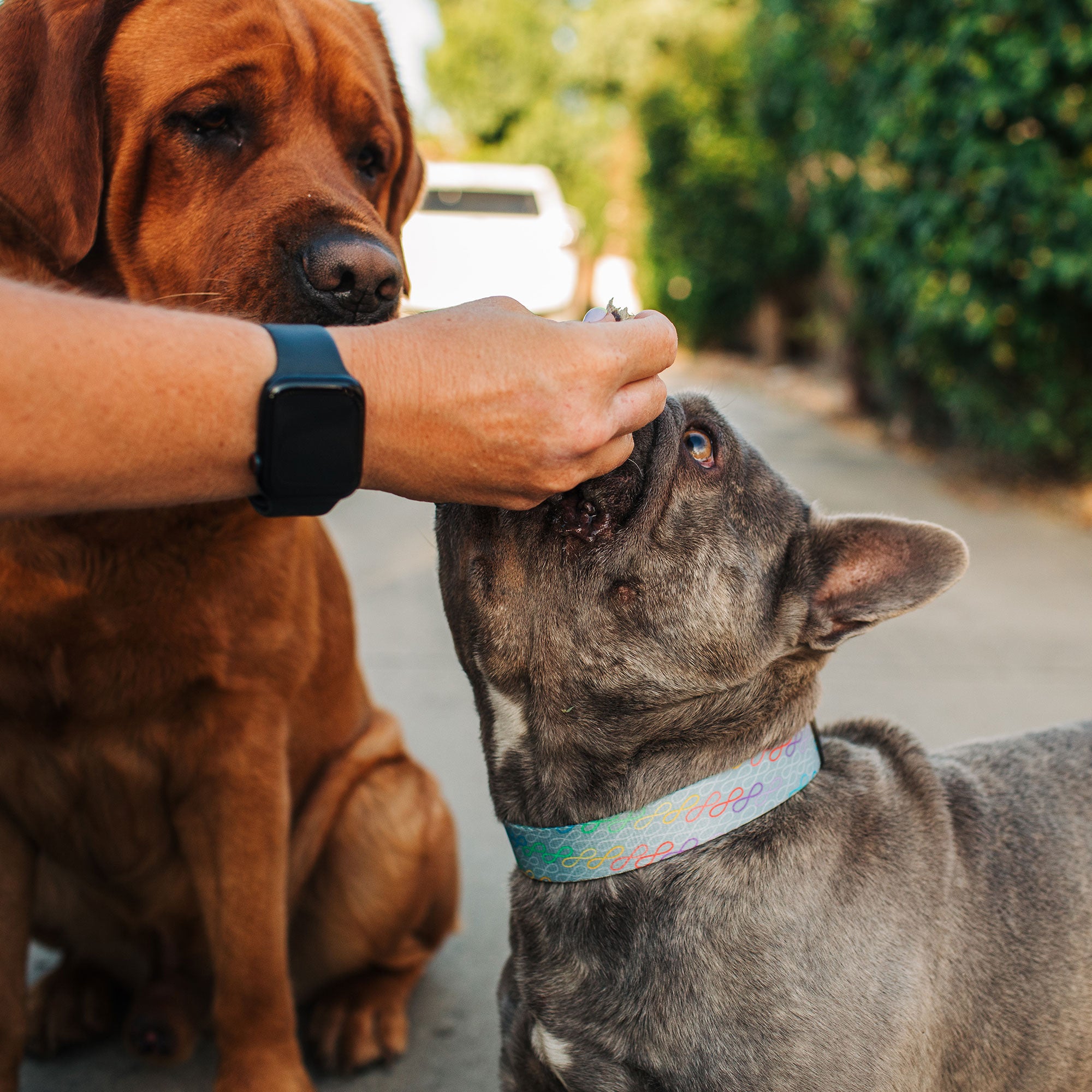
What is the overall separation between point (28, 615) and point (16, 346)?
0.91m

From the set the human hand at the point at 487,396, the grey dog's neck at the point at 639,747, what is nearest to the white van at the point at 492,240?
the grey dog's neck at the point at 639,747

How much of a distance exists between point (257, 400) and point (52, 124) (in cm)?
102

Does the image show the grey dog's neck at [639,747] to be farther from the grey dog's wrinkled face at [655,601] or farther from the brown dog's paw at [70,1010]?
the brown dog's paw at [70,1010]

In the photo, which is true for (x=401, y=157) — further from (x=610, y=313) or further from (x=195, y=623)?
(x=195, y=623)

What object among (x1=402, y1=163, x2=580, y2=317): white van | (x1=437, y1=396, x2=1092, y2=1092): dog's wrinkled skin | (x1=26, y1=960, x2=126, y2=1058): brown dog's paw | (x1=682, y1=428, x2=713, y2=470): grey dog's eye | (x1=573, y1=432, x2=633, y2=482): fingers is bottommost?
(x1=402, y1=163, x2=580, y2=317): white van

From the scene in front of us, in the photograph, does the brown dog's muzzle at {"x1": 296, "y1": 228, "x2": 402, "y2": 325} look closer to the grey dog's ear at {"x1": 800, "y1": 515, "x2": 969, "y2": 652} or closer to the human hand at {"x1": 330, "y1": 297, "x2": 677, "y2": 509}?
the human hand at {"x1": 330, "y1": 297, "x2": 677, "y2": 509}

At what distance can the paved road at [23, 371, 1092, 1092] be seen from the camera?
286 cm

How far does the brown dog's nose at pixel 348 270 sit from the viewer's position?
2104mm

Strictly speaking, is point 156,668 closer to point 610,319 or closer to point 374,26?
point 610,319

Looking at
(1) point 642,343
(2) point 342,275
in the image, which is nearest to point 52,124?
(2) point 342,275

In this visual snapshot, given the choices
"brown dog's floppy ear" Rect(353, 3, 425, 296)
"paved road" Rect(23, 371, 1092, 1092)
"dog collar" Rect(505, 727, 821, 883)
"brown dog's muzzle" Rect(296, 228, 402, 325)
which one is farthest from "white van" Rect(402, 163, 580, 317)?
"dog collar" Rect(505, 727, 821, 883)

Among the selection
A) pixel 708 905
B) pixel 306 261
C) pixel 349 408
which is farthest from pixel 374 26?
pixel 708 905

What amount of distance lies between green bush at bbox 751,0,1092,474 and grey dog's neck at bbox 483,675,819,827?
218 inches

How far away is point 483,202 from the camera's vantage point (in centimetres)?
1555
